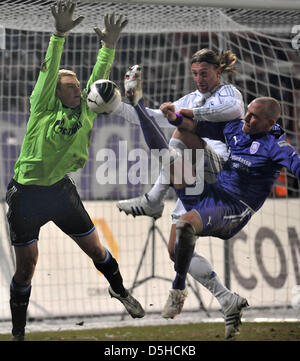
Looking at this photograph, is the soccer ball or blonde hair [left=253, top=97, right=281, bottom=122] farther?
blonde hair [left=253, top=97, right=281, bottom=122]

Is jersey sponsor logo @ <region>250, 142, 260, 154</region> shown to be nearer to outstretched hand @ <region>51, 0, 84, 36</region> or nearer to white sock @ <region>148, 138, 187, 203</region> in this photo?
white sock @ <region>148, 138, 187, 203</region>

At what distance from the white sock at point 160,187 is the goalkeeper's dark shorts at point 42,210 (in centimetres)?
45

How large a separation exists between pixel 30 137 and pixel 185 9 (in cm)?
143

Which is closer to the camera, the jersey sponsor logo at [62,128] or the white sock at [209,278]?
the jersey sponsor logo at [62,128]

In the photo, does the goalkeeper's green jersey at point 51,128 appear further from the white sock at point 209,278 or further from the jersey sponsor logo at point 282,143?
the jersey sponsor logo at point 282,143

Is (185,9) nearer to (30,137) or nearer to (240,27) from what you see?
(240,27)

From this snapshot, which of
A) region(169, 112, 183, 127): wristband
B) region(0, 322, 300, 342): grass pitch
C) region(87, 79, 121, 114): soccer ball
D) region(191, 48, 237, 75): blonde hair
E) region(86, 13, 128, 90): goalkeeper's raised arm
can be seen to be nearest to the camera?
region(87, 79, 121, 114): soccer ball

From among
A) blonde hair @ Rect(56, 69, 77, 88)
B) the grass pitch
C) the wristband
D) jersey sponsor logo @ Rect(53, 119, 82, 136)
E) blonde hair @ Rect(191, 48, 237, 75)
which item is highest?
blonde hair @ Rect(191, 48, 237, 75)

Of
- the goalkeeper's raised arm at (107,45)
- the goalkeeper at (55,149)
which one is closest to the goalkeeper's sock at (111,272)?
the goalkeeper at (55,149)

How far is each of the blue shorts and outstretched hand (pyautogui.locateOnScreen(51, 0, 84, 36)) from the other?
124cm

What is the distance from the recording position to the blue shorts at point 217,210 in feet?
18.1

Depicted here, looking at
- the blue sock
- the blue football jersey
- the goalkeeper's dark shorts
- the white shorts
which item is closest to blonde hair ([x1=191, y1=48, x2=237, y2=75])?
the blue football jersey

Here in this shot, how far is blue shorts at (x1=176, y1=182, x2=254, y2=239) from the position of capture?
5512 millimetres

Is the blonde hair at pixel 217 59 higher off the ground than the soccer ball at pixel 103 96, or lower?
higher
